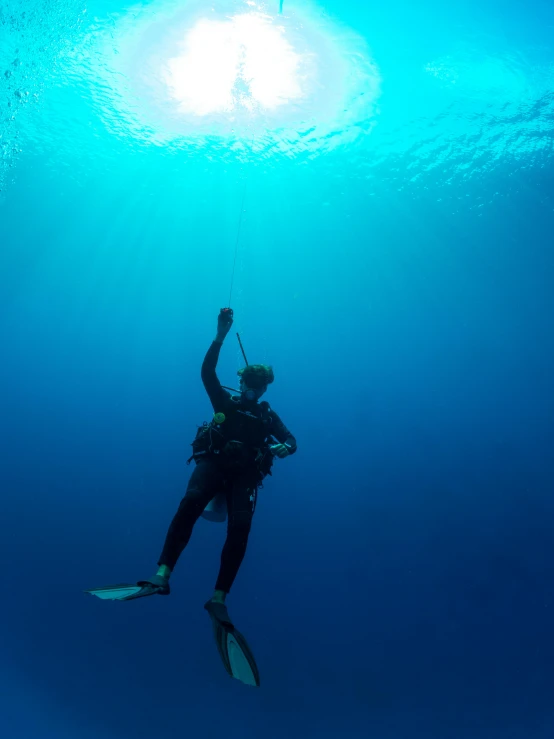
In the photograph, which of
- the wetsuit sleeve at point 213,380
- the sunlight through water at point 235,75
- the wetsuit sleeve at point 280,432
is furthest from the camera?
the sunlight through water at point 235,75

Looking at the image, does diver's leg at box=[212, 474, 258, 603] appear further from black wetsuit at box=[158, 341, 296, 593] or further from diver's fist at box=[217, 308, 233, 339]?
diver's fist at box=[217, 308, 233, 339]

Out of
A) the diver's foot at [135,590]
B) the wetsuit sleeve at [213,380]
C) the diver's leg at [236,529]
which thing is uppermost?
the wetsuit sleeve at [213,380]

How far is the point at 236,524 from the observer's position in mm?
3912

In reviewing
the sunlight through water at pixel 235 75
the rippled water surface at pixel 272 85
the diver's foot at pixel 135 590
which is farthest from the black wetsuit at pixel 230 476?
the rippled water surface at pixel 272 85

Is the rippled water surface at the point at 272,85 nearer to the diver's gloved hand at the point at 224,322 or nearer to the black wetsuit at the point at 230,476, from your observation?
the diver's gloved hand at the point at 224,322

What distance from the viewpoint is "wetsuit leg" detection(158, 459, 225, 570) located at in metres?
3.75

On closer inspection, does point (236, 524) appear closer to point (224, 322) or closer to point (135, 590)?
point (135, 590)

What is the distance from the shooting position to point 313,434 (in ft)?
85.2

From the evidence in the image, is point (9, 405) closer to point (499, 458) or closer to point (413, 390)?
point (413, 390)

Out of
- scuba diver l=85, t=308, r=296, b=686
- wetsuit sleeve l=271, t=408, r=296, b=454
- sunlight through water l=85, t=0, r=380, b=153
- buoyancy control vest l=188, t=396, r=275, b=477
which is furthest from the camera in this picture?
sunlight through water l=85, t=0, r=380, b=153

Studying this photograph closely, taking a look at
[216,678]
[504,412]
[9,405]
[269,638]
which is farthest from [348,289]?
[9,405]

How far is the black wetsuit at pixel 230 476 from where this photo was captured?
3791 mm

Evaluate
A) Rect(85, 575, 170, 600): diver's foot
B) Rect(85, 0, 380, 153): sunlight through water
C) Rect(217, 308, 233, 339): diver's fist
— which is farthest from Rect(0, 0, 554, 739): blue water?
Rect(85, 575, 170, 600): diver's foot

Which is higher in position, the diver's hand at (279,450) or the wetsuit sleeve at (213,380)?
the wetsuit sleeve at (213,380)
